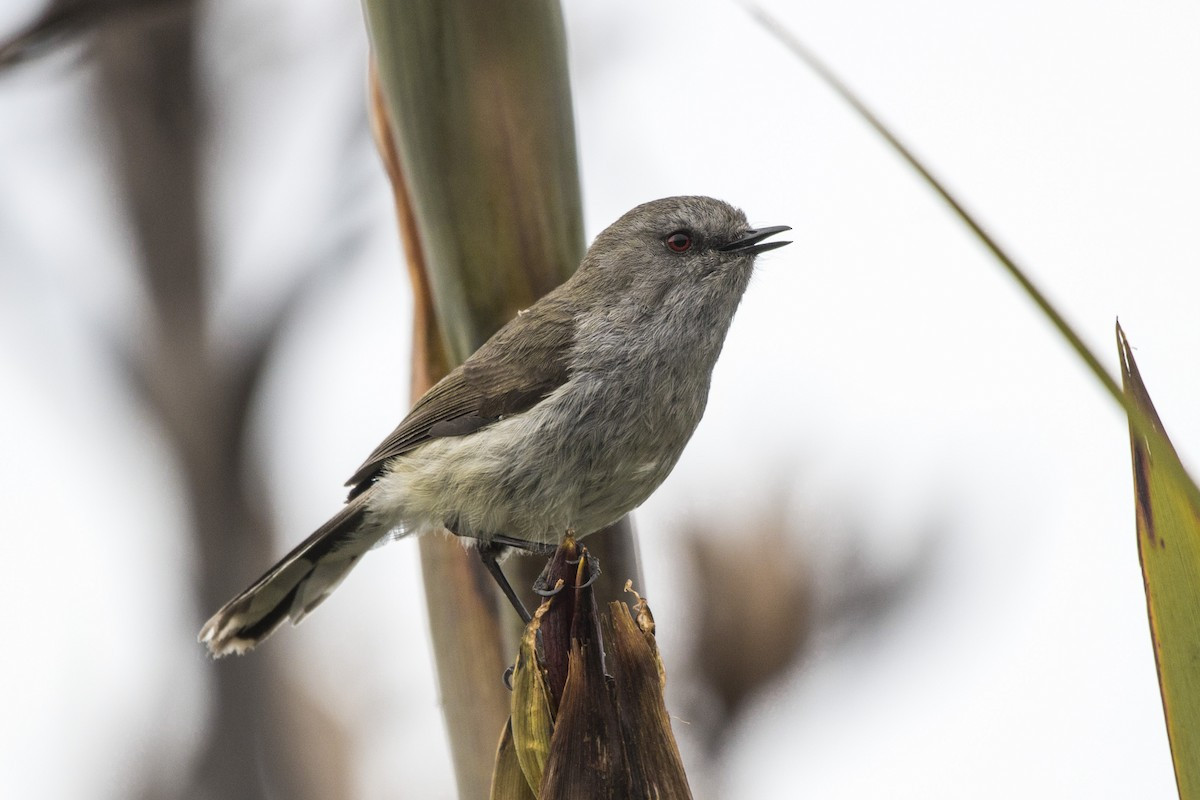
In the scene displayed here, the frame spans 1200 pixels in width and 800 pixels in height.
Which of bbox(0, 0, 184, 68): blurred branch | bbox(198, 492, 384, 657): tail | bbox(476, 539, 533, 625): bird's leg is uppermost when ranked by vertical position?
bbox(0, 0, 184, 68): blurred branch

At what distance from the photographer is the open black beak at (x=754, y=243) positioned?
121 inches

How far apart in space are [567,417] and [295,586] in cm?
107

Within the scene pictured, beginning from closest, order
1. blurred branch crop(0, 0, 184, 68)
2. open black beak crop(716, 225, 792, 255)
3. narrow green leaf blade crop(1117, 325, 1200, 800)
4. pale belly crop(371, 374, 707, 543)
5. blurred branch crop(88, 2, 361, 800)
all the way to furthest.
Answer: narrow green leaf blade crop(1117, 325, 1200, 800) < blurred branch crop(0, 0, 184, 68) < pale belly crop(371, 374, 707, 543) < open black beak crop(716, 225, 792, 255) < blurred branch crop(88, 2, 361, 800)

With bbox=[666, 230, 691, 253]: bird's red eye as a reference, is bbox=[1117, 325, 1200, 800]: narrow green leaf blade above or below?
below

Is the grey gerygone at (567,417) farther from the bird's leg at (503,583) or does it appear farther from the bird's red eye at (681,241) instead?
the bird's leg at (503,583)

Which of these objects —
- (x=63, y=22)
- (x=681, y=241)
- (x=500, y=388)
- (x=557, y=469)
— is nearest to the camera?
(x=63, y=22)

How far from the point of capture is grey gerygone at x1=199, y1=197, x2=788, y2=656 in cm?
283

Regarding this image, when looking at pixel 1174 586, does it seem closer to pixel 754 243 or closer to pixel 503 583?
pixel 503 583

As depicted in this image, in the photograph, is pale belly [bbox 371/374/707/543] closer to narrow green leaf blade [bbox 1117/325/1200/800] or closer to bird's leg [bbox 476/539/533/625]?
bird's leg [bbox 476/539/533/625]

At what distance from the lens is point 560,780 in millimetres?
1496

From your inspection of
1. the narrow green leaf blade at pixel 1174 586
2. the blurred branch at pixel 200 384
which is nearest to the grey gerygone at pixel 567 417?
the blurred branch at pixel 200 384

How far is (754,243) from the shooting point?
3.11 metres

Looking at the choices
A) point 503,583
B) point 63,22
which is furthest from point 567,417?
point 63,22

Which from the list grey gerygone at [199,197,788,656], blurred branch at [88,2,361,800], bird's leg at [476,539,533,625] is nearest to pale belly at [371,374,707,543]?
grey gerygone at [199,197,788,656]
